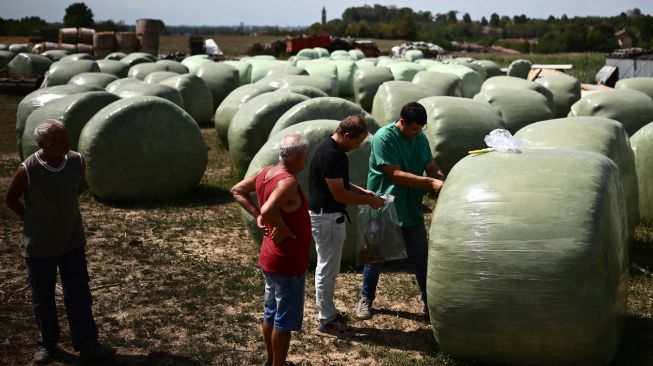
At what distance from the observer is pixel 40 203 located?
461 cm

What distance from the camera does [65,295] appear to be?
15.5 feet

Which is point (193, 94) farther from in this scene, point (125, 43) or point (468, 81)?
point (125, 43)

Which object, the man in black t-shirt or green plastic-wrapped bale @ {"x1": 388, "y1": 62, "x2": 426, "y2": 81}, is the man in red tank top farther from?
green plastic-wrapped bale @ {"x1": 388, "y1": 62, "x2": 426, "y2": 81}

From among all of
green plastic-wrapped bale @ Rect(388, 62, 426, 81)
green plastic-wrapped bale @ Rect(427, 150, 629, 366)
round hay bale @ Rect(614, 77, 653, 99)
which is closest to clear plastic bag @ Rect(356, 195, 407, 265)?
green plastic-wrapped bale @ Rect(427, 150, 629, 366)

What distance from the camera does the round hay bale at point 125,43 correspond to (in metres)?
36.5

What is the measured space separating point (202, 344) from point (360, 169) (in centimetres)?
272

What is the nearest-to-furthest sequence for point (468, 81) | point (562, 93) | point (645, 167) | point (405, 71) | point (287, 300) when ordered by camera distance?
point (287, 300) → point (645, 167) → point (562, 93) → point (468, 81) → point (405, 71)

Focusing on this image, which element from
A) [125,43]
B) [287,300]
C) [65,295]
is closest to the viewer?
[287,300]

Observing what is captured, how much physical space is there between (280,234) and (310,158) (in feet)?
8.92

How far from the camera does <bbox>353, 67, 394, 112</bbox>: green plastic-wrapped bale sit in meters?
19.8

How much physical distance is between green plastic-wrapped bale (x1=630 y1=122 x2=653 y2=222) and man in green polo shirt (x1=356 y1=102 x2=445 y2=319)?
3.48 metres

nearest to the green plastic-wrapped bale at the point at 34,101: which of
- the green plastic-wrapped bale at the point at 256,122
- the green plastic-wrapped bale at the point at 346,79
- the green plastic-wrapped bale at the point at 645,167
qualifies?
the green plastic-wrapped bale at the point at 256,122

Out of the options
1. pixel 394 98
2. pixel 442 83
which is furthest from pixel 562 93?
pixel 394 98

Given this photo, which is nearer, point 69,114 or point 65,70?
point 69,114
